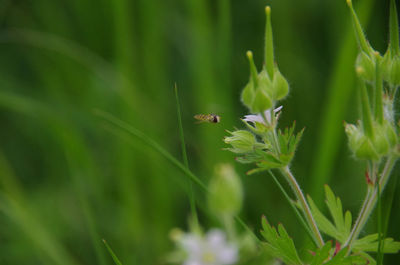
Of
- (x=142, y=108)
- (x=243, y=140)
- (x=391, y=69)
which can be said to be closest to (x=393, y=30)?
(x=391, y=69)

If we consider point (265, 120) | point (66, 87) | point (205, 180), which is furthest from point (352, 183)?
point (66, 87)

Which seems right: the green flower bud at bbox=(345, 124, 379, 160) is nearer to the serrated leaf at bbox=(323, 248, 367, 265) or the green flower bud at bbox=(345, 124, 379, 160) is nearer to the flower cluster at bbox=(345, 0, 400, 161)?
the flower cluster at bbox=(345, 0, 400, 161)

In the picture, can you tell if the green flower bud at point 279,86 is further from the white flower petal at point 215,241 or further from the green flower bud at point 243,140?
the white flower petal at point 215,241

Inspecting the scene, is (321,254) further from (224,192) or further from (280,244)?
(224,192)

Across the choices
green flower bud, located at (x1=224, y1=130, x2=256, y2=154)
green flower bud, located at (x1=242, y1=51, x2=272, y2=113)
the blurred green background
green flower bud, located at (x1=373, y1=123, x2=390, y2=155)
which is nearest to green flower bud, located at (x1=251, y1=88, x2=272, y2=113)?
green flower bud, located at (x1=242, y1=51, x2=272, y2=113)

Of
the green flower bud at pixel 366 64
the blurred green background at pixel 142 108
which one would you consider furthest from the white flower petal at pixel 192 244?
the blurred green background at pixel 142 108
